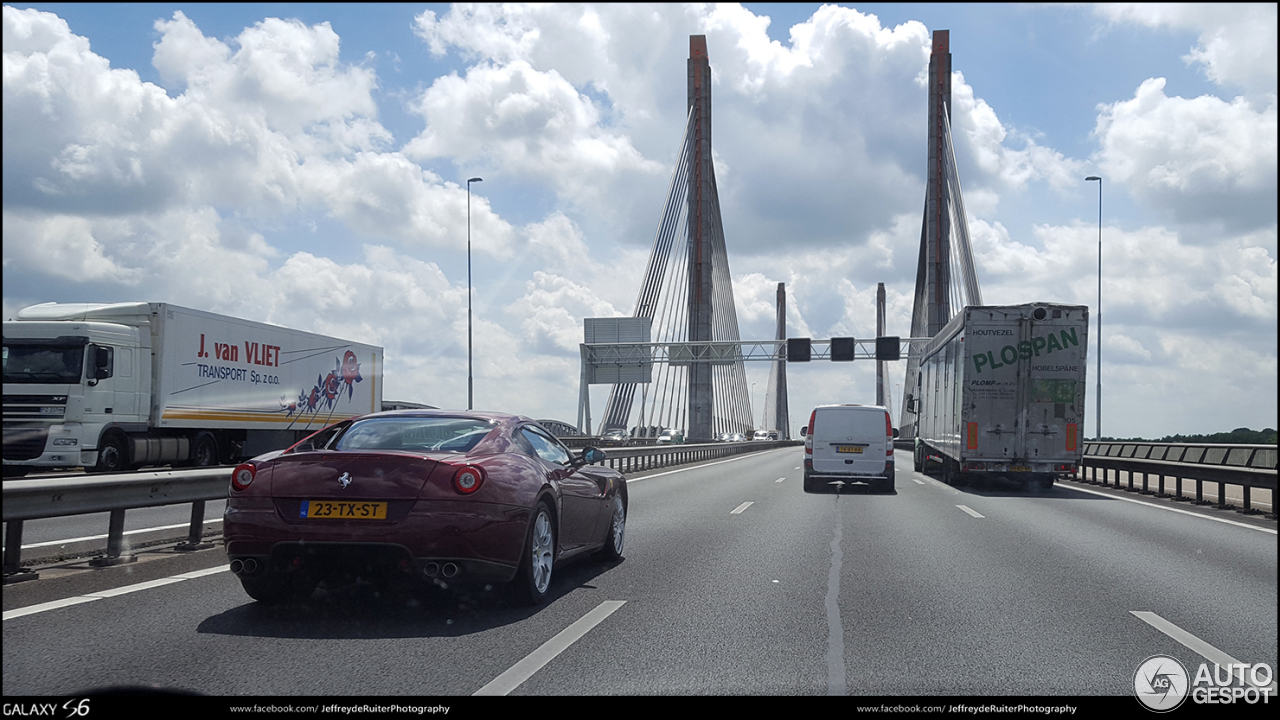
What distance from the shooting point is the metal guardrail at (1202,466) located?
14.1 metres

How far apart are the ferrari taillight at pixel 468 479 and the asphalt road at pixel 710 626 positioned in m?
0.80

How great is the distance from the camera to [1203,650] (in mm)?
5211

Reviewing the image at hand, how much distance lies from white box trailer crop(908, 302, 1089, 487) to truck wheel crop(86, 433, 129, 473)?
52.1 ft

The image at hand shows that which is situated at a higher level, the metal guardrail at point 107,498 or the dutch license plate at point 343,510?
the dutch license plate at point 343,510

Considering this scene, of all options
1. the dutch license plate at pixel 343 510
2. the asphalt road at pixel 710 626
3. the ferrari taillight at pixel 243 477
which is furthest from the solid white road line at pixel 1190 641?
the ferrari taillight at pixel 243 477

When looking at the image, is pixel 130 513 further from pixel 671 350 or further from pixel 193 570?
pixel 671 350

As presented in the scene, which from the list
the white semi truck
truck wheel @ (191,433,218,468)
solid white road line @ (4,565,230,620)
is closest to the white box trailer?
solid white road line @ (4,565,230,620)

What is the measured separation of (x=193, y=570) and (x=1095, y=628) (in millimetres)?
6506

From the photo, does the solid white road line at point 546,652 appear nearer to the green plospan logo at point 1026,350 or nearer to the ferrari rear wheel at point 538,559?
the ferrari rear wheel at point 538,559

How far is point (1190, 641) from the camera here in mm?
5453

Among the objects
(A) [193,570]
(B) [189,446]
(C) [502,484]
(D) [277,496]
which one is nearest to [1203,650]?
(C) [502,484]

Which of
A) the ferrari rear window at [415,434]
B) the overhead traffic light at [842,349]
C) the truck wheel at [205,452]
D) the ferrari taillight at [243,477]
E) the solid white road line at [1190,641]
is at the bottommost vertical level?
the truck wheel at [205,452]

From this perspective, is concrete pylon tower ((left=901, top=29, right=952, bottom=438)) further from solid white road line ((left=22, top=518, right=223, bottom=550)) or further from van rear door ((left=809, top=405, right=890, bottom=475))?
solid white road line ((left=22, top=518, right=223, bottom=550))

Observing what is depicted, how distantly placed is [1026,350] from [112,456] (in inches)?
678
